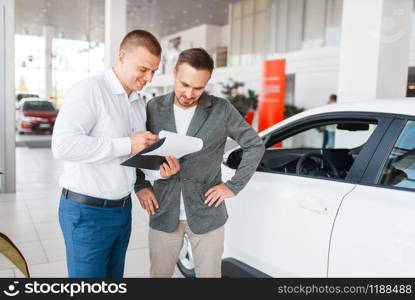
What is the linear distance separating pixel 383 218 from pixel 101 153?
1.16m

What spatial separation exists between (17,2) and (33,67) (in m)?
6.66

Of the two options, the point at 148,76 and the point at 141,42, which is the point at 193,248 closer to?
the point at 148,76

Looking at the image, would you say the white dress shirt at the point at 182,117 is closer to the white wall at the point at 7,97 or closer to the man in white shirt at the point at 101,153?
the man in white shirt at the point at 101,153

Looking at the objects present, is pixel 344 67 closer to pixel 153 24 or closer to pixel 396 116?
pixel 396 116

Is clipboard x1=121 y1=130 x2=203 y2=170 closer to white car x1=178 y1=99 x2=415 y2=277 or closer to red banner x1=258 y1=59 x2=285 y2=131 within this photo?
white car x1=178 y1=99 x2=415 y2=277

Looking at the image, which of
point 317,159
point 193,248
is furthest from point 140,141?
point 317,159

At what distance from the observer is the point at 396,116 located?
1.82m

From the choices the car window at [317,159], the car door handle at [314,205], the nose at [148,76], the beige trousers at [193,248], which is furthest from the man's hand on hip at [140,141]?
the car window at [317,159]

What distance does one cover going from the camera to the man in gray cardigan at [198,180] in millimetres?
1825

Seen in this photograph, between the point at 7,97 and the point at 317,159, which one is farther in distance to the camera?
the point at 7,97

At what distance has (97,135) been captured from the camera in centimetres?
159

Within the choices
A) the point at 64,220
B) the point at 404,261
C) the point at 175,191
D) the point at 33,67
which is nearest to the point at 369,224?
the point at 404,261

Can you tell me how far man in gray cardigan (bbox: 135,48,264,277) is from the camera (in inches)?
71.9

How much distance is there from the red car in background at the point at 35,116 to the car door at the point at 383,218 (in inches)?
538
